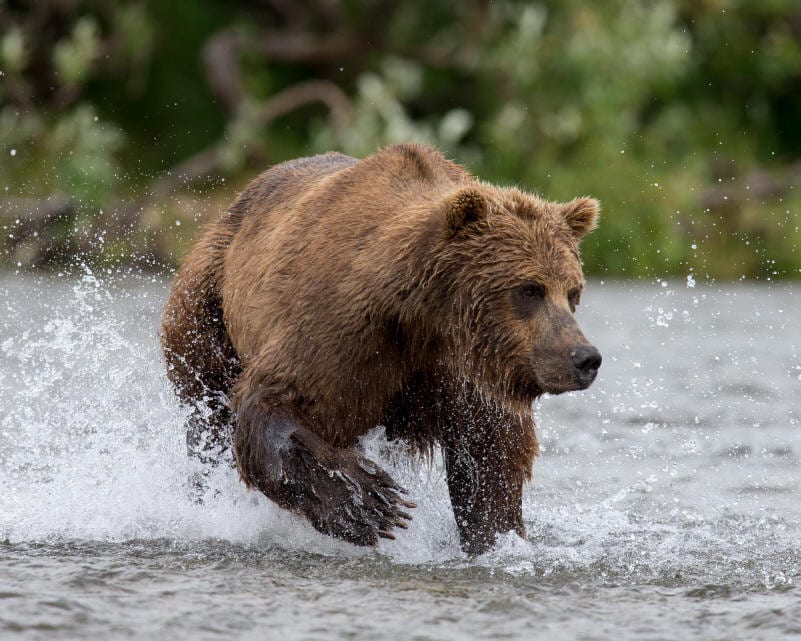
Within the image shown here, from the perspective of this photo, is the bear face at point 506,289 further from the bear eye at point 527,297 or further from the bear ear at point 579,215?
the bear ear at point 579,215

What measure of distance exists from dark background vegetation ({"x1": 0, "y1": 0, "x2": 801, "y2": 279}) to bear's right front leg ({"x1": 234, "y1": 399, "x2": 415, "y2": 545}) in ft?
36.8

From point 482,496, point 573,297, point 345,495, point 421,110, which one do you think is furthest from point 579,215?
point 421,110

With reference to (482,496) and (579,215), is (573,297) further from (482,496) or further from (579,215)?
(482,496)

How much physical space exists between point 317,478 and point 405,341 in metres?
0.63

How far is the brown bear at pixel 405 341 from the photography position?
5398 millimetres

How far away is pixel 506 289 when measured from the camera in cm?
538

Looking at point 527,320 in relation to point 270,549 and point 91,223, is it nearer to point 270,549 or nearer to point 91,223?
point 270,549

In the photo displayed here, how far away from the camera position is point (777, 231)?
19750 mm

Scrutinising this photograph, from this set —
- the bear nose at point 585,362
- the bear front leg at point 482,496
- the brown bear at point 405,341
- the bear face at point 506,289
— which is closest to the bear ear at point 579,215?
the brown bear at point 405,341

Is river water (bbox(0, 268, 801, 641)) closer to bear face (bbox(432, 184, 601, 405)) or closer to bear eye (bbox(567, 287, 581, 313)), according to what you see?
bear face (bbox(432, 184, 601, 405))

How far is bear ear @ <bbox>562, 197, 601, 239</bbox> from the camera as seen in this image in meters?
5.73

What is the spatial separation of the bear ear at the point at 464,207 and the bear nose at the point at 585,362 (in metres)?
0.67

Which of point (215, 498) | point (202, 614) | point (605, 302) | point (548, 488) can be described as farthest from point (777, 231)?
point (202, 614)

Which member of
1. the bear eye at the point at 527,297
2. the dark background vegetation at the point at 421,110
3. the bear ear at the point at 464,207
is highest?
the dark background vegetation at the point at 421,110
